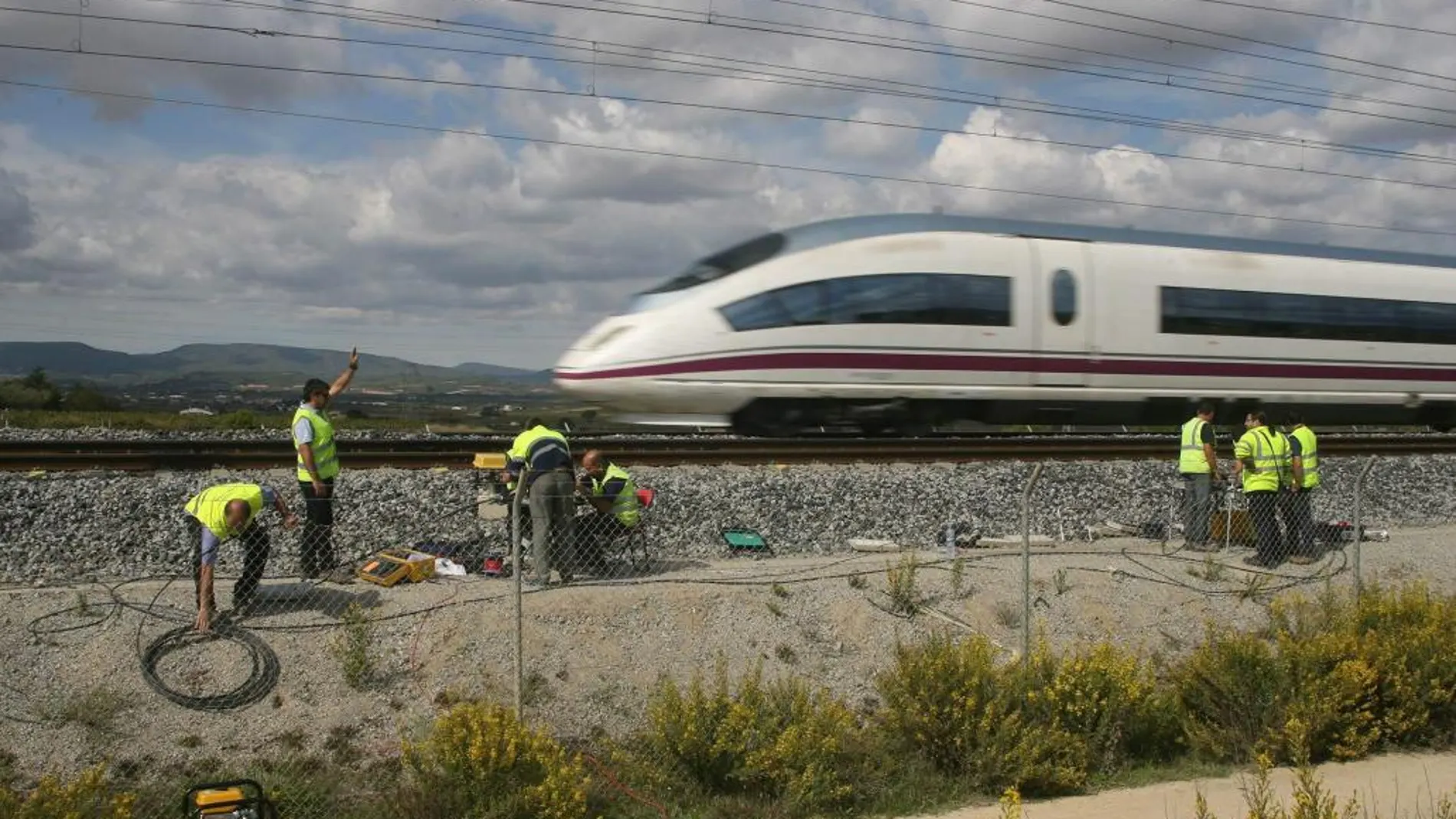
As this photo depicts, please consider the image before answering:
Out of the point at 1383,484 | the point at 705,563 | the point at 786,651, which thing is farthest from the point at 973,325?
the point at 786,651

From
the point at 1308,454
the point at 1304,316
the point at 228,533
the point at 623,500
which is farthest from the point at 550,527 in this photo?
the point at 1304,316

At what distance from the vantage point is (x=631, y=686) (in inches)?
350

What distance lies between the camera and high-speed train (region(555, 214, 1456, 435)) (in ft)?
48.0

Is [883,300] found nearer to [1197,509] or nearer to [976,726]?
[1197,509]

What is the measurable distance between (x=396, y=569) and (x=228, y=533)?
1.54 meters

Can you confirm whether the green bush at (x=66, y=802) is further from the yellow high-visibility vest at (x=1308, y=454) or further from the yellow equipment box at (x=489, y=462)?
the yellow high-visibility vest at (x=1308, y=454)

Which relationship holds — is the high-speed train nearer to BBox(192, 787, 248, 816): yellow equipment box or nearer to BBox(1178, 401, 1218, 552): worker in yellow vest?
BBox(1178, 401, 1218, 552): worker in yellow vest

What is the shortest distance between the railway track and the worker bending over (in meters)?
4.18

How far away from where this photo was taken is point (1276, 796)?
7.80 meters

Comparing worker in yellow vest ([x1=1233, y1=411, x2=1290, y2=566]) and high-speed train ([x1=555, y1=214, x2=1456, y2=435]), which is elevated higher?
high-speed train ([x1=555, y1=214, x2=1456, y2=435])

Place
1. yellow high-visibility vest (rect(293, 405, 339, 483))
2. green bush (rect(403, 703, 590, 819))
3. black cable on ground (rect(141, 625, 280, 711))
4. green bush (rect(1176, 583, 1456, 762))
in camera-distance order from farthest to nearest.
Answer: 1. yellow high-visibility vest (rect(293, 405, 339, 483))
2. green bush (rect(1176, 583, 1456, 762))
3. black cable on ground (rect(141, 625, 280, 711))
4. green bush (rect(403, 703, 590, 819))

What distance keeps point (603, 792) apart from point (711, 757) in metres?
0.67

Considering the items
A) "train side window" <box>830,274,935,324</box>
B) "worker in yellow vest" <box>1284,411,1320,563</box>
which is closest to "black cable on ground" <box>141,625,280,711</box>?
"train side window" <box>830,274,935,324</box>

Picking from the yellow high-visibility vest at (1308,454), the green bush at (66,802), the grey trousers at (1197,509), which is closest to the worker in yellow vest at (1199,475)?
the grey trousers at (1197,509)
